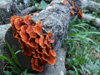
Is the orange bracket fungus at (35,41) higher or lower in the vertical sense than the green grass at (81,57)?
higher

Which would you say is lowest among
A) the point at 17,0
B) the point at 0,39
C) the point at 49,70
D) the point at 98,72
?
the point at 98,72

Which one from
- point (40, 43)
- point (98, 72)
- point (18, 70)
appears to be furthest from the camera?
point (98, 72)

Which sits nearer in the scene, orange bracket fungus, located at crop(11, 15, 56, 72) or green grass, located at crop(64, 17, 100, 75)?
orange bracket fungus, located at crop(11, 15, 56, 72)

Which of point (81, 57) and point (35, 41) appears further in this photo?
point (81, 57)

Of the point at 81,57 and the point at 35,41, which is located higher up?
the point at 35,41

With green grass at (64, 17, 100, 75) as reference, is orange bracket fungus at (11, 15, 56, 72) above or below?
above

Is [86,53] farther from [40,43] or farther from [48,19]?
[40,43]

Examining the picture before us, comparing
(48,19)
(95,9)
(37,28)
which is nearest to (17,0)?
(48,19)

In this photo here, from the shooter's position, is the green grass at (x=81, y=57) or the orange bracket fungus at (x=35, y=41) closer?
the orange bracket fungus at (x=35, y=41)

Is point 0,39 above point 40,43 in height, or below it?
below

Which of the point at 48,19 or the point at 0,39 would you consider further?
the point at 0,39

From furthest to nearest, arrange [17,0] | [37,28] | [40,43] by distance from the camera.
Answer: [17,0]
[37,28]
[40,43]
